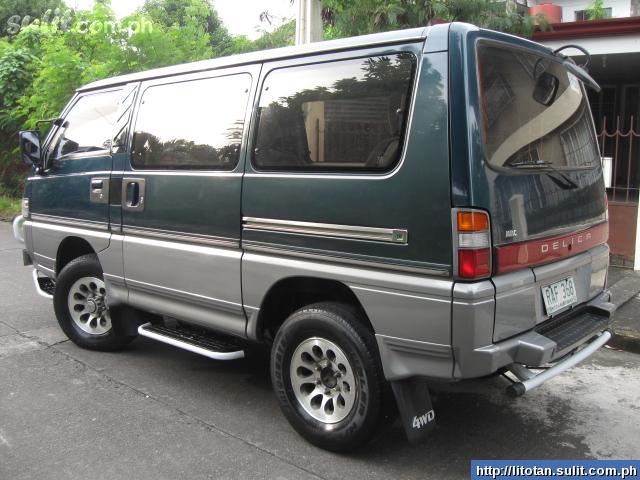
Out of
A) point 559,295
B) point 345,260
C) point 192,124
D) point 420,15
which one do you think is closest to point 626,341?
point 559,295

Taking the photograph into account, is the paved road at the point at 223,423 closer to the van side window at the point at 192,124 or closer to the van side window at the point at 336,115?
the van side window at the point at 336,115

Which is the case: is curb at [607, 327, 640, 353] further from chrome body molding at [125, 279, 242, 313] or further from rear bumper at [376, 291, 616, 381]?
chrome body molding at [125, 279, 242, 313]

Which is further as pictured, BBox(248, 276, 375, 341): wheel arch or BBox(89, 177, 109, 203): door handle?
BBox(89, 177, 109, 203): door handle

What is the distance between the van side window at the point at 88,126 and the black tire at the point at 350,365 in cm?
225

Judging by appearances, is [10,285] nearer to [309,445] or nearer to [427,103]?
[309,445]

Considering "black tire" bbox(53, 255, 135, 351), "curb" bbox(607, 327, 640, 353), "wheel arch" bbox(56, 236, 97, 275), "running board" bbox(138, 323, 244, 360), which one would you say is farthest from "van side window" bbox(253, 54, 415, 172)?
"curb" bbox(607, 327, 640, 353)

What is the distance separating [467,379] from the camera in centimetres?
296

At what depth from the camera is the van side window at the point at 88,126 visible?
183 inches

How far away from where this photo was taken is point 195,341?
13.3 ft

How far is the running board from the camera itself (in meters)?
3.80

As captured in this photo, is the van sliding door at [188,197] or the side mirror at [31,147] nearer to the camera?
the van sliding door at [188,197]

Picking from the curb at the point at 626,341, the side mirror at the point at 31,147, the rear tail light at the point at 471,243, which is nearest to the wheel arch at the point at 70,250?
the side mirror at the point at 31,147

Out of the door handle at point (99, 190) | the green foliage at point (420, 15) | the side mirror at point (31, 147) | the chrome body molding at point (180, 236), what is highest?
the green foliage at point (420, 15)

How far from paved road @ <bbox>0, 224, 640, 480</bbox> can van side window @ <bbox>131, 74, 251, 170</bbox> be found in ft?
5.09
